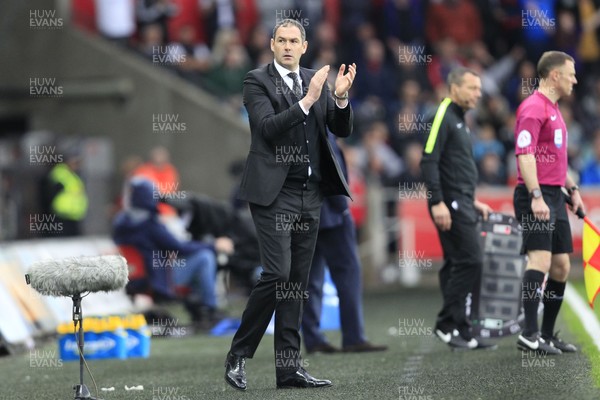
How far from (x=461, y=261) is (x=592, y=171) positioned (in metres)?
10.7

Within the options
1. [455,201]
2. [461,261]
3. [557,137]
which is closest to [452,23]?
[455,201]

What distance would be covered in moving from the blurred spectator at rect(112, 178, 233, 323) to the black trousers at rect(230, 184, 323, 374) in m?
6.69

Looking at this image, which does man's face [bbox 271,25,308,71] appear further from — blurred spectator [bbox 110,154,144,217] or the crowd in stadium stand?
the crowd in stadium stand

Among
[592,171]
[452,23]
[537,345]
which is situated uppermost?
[452,23]

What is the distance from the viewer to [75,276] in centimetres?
A: 828

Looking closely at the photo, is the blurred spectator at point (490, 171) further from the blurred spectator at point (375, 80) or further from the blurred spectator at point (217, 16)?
the blurred spectator at point (217, 16)

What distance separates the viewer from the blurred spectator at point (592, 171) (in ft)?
70.7

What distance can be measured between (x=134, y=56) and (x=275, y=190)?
53.4 feet

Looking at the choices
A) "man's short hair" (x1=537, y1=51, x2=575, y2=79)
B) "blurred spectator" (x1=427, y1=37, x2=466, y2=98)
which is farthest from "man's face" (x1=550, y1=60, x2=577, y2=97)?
"blurred spectator" (x1=427, y1=37, x2=466, y2=98)

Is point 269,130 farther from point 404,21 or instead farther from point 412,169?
point 404,21

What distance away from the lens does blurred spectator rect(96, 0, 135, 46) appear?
985 inches

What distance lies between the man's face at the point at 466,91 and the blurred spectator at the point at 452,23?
13.4 meters

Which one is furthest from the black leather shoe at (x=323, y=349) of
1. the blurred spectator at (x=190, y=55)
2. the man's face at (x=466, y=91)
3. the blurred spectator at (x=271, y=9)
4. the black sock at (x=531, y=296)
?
the blurred spectator at (x=271, y=9)

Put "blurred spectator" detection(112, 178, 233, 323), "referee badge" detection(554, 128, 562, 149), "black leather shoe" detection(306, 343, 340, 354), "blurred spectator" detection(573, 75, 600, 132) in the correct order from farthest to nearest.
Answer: "blurred spectator" detection(573, 75, 600, 132) < "blurred spectator" detection(112, 178, 233, 323) < "black leather shoe" detection(306, 343, 340, 354) < "referee badge" detection(554, 128, 562, 149)
